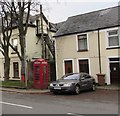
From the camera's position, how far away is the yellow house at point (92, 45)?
2322cm

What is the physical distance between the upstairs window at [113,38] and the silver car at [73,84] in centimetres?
458

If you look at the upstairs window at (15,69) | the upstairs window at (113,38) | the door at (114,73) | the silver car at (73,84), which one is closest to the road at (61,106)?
the silver car at (73,84)

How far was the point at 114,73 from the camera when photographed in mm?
23312

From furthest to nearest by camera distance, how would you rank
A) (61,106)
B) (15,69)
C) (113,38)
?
(15,69)
(113,38)
(61,106)

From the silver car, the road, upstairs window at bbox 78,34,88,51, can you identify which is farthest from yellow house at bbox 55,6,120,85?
the road

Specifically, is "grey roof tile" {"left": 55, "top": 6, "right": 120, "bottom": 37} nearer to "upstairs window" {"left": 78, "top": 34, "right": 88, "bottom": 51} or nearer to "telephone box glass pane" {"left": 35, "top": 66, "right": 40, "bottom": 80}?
"upstairs window" {"left": 78, "top": 34, "right": 88, "bottom": 51}

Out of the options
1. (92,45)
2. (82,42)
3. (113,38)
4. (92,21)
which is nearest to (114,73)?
(113,38)

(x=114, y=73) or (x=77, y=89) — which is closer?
(x=77, y=89)

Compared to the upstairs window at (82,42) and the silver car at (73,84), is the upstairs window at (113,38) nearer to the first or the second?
the upstairs window at (82,42)

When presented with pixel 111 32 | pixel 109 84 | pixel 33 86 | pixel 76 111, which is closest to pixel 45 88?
pixel 33 86

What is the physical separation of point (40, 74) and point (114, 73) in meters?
6.39

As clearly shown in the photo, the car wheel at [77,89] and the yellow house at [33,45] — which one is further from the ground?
the yellow house at [33,45]

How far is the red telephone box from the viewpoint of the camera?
21781mm

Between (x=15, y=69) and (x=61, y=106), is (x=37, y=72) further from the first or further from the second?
(x=15, y=69)
